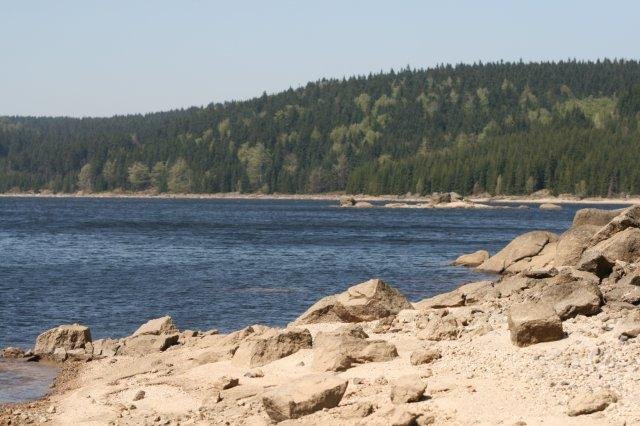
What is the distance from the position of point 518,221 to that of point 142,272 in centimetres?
8445

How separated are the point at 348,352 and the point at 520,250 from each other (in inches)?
1308

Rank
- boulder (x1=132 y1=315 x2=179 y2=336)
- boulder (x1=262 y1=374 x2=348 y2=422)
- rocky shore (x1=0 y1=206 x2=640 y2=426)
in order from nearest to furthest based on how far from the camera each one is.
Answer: rocky shore (x1=0 y1=206 x2=640 y2=426), boulder (x1=262 y1=374 x2=348 y2=422), boulder (x1=132 y1=315 x2=179 y2=336)

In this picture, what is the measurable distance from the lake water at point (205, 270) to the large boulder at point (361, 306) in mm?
8595

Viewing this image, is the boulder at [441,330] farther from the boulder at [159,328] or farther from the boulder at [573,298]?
the boulder at [159,328]

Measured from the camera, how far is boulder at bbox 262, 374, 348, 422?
1966cm

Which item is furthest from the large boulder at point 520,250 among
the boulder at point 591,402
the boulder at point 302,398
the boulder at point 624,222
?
the boulder at point 591,402

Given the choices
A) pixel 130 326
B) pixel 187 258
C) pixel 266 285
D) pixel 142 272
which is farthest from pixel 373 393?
pixel 187 258

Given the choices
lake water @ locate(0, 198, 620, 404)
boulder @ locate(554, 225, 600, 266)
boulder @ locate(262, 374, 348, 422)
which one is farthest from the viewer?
lake water @ locate(0, 198, 620, 404)

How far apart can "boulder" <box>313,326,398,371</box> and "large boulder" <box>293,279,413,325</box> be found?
5747 mm

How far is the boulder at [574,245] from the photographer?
42.2m

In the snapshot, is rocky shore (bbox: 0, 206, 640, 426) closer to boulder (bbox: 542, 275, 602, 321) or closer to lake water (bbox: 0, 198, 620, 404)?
boulder (bbox: 542, 275, 602, 321)

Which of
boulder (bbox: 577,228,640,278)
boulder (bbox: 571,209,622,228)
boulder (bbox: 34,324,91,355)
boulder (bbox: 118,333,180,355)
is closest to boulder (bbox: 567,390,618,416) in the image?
boulder (bbox: 577,228,640,278)

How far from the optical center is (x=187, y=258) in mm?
74688

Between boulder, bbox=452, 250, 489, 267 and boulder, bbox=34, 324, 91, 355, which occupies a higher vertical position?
boulder, bbox=34, 324, 91, 355
